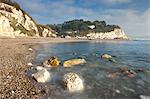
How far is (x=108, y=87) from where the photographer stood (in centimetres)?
1280

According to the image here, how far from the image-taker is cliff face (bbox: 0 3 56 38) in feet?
257

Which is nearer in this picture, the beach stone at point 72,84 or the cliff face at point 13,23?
the beach stone at point 72,84

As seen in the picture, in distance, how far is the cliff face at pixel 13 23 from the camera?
7838 cm

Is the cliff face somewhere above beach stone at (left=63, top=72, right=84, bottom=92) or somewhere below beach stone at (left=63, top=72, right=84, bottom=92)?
above

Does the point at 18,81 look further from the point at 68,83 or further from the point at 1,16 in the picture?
the point at 1,16

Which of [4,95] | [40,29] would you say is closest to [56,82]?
[4,95]

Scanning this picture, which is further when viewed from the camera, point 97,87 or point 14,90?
point 97,87

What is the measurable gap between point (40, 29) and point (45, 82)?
116 meters

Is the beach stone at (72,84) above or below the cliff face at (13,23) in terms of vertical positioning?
below

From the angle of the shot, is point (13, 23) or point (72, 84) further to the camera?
point (13, 23)

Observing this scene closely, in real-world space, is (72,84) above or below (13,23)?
below

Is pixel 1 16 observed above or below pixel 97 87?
above

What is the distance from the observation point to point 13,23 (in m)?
88.8

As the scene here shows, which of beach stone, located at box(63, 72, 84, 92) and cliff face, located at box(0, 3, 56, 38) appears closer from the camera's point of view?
beach stone, located at box(63, 72, 84, 92)
